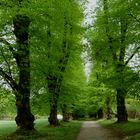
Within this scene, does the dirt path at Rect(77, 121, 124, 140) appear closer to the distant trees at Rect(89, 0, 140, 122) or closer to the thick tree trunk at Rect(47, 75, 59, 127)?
the distant trees at Rect(89, 0, 140, 122)

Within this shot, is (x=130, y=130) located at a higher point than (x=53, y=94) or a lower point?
lower

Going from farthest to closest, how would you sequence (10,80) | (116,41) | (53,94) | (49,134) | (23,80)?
(53,94) → (116,41) → (23,80) → (49,134) → (10,80)

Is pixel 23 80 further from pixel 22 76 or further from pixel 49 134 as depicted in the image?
pixel 49 134

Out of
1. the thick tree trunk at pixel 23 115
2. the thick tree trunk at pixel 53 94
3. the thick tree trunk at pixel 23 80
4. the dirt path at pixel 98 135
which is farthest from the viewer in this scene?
the thick tree trunk at pixel 53 94

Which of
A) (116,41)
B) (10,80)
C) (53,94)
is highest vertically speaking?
(116,41)

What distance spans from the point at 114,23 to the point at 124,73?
4002mm

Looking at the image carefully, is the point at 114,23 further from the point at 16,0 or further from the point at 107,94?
the point at 107,94

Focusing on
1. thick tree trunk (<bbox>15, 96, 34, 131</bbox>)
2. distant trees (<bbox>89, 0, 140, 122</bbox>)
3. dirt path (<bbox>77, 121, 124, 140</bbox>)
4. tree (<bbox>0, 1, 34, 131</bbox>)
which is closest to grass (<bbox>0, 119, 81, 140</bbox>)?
dirt path (<bbox>77, 121, 124, 140</bbox>)

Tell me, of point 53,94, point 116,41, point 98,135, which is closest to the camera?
point 98,135

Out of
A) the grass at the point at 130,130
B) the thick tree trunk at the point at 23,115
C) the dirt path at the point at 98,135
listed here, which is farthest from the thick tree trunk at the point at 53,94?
the grass at the point at 130,130

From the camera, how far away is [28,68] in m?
25.5

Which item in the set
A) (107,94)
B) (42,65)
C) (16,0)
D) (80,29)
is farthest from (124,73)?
(107,94)

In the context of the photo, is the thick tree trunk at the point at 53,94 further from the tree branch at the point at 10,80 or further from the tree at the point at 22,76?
the tree branch at the point at 10,80

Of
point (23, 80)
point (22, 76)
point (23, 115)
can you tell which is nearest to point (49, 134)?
point (23, 115)
